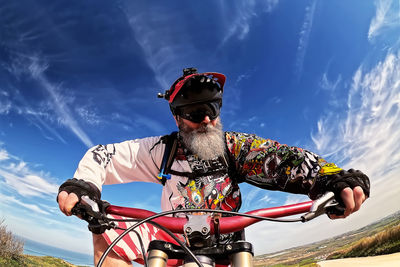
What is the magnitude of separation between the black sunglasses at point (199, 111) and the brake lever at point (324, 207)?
1.17m

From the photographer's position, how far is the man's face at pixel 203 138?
2277 millimetres

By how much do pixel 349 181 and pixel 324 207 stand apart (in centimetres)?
24

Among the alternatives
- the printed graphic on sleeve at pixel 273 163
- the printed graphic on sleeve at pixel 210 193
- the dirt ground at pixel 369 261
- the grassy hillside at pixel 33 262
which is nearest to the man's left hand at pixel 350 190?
the printed graphic on sleeve at pixel 273 163

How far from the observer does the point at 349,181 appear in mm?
1329

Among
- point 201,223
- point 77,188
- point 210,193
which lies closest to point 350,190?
point 201,223

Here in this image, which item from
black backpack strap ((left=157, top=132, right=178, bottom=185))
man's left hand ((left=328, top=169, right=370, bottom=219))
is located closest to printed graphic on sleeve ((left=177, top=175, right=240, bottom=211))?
black backpack strap ((left=157, top=132, right=178, bottom=185))

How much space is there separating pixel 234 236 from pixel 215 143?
2.56 feet

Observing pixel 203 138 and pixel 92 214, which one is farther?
pixel 203 138

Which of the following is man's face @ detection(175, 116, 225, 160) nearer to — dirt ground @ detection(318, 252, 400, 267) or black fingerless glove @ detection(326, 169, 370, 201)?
black fingerless glove @ detection(326, 169, 370, 201)

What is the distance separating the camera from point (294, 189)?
200cm

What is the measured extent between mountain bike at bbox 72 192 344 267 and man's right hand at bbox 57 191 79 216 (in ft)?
0.08

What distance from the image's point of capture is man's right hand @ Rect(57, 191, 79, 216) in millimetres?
1261

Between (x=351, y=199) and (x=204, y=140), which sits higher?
(x=204, y=140)

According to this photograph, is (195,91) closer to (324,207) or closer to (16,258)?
Result: (324,207)
